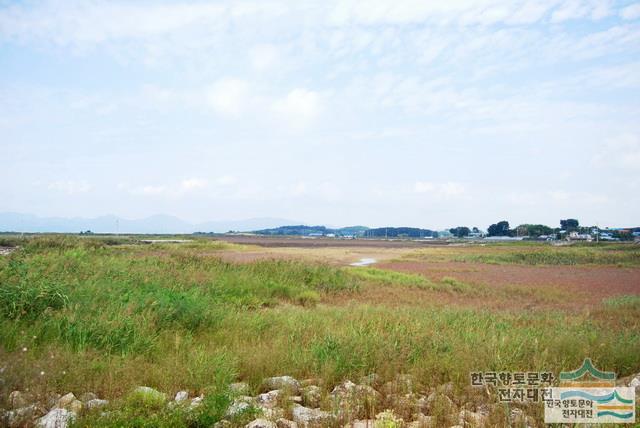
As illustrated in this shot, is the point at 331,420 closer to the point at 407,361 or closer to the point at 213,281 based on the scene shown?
the point at 407,361

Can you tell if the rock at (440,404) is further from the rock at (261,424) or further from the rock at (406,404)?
the rock at (261,424)

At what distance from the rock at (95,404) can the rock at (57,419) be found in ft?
0.82

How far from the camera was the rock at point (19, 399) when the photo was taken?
5.15m

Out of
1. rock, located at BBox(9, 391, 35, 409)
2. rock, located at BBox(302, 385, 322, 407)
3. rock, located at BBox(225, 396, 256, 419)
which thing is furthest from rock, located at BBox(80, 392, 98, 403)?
rock, located at BBox(302, 385, 322, 407)

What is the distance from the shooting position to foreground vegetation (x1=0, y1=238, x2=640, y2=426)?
625cm

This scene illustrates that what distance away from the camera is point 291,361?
7.33 metres

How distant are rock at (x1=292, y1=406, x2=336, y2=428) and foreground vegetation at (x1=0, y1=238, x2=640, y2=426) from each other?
3.16ft

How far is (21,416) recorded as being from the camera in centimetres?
486

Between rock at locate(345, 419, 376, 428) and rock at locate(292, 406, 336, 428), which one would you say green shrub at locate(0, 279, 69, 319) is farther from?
rock at locate(345, 419, 376, 428)

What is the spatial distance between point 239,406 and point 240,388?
0.82 metres

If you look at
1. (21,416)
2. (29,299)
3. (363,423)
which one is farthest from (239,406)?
(29,299)

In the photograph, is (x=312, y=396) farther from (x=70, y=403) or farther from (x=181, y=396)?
(x=70, y=403)

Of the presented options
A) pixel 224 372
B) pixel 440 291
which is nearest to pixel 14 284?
pixel 224 372

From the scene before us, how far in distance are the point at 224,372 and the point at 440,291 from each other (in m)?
18.6
